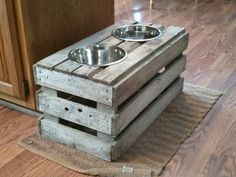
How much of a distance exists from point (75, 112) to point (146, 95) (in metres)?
0.32

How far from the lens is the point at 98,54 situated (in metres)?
1.62

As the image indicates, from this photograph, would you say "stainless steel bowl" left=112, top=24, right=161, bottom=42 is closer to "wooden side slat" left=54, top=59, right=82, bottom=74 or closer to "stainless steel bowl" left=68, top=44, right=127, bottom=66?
"stainless steel bowl" left=68, top=44, right=127, bottom=66

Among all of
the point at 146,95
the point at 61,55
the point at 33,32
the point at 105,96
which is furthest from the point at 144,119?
the point at 33,32

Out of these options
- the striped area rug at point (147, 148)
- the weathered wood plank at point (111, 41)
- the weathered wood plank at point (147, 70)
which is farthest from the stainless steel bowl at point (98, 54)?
the striped area rug at point (147, 148)

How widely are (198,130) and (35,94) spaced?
0.76 m

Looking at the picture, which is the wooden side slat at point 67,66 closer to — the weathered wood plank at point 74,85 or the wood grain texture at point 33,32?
the weathered wood plank at point 74,85

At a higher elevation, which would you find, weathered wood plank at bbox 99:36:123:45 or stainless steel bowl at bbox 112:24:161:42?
weathered wood plank at bbox 99:36:123:45

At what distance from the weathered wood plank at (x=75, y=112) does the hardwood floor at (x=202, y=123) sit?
7.6 inches

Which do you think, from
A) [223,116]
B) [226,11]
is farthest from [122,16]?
[223,116]

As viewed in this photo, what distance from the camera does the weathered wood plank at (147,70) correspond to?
4.44ft

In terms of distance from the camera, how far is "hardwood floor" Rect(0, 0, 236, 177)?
4.71ft

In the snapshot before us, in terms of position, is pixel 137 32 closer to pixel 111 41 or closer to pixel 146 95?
pixel 111 41

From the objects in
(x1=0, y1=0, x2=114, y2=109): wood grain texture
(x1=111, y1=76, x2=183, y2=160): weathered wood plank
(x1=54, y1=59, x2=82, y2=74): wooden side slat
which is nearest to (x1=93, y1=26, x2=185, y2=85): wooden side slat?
(x1=54, y1=59, x2=82, y2=74): wooden side slat

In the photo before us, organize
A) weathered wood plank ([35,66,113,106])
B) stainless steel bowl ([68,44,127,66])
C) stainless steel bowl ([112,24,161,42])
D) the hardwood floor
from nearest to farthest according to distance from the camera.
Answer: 1. weathered wood plank ([35,66,113,106])
2. the hardwood floor
3. stainless steel bowl ([68,44,127,66])
4. stainless steel bowl ([112,24,161,42])
